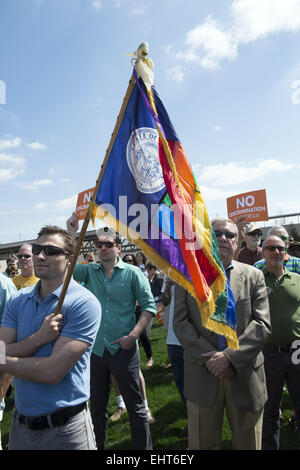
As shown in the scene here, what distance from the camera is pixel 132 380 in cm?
331

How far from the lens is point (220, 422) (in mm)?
2637

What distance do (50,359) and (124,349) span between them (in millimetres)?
1538

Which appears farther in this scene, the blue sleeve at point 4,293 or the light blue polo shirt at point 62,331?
the blue sleeve at point 4,293

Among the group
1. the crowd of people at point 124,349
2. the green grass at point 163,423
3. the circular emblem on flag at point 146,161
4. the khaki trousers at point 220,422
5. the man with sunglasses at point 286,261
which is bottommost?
the green grass at point 163,423

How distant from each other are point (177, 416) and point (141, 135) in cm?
382

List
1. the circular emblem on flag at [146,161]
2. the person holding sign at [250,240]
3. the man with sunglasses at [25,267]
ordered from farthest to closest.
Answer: the person holding sign at [250,240] → the man with sunglasses at [25,267] → the circular emblem on flag at [146,161]

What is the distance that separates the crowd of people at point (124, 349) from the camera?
2002 mm

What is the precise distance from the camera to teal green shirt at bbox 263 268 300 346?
3455mm

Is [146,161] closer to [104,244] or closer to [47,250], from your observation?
[47,250]

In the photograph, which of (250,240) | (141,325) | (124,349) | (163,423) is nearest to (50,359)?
(124,349)

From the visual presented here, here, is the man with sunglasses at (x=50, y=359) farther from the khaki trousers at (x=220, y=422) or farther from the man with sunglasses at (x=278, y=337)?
the man with sunglasses at (x=278, y=337)

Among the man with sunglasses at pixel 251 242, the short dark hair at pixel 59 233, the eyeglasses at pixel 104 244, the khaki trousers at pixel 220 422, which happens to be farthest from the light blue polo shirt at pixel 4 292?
the man with sunglasses at pixel 251 242

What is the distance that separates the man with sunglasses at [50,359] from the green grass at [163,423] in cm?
209

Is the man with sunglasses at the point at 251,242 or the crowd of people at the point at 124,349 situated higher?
the man with sunglasses at the point at 251,242
